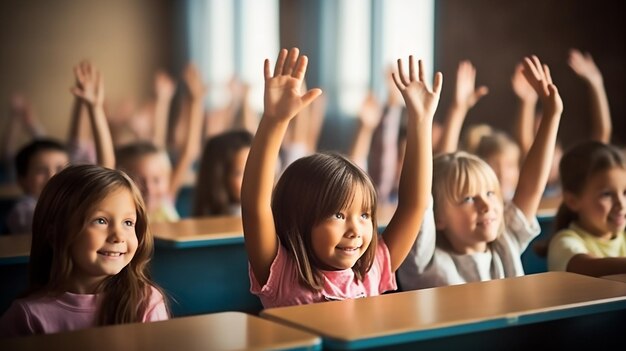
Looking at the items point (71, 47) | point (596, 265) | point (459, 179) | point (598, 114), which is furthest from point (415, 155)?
point (71, 47)

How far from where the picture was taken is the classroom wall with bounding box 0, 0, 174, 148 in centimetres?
1082

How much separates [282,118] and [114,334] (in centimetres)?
62

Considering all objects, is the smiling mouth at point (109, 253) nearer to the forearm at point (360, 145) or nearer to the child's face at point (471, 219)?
the child's face at point (471, 219)

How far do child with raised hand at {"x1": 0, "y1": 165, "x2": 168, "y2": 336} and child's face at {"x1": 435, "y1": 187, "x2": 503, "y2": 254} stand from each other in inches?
38.6

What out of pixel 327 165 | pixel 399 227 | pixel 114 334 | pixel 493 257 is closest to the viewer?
pixel 114 334

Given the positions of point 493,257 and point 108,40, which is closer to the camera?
point 493,257

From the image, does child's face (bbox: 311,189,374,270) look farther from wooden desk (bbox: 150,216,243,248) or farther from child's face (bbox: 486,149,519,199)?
child's face (bbox: 486,149,519,199)

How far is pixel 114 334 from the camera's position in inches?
70.4

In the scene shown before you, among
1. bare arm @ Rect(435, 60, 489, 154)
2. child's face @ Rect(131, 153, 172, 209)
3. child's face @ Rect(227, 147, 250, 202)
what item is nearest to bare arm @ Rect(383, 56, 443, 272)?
bare arm @ Rect(435, 60, 489, 154)

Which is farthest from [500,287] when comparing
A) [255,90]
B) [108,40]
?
[108,40]

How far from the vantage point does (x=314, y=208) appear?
231cm

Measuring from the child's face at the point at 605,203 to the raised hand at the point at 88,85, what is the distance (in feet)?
5.55

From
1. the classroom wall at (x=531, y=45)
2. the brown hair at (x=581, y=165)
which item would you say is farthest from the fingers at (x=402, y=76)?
the classroom wall at (x=531, y=45)

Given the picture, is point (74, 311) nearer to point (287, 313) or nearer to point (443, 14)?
point (287, 313)
